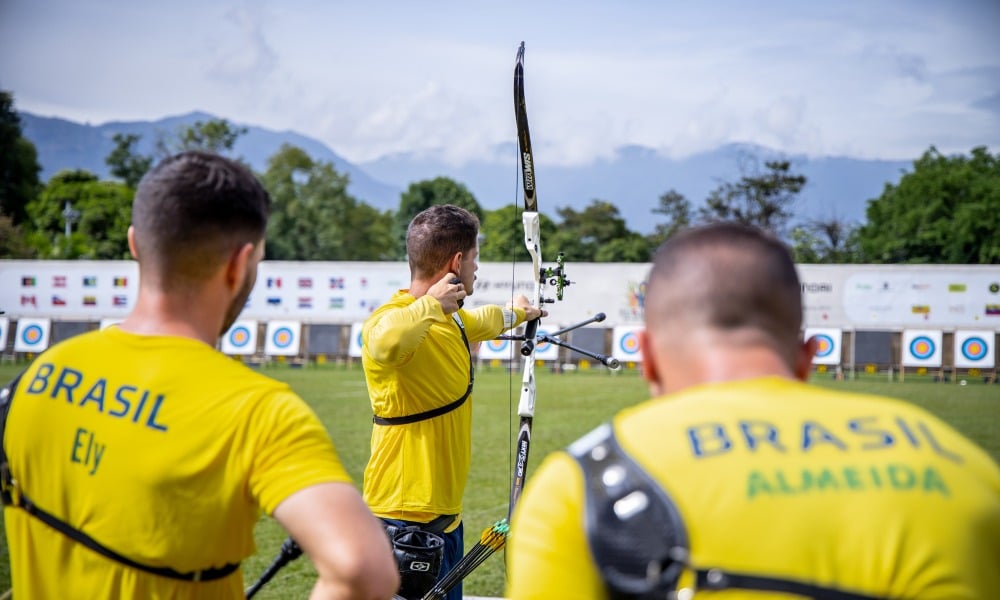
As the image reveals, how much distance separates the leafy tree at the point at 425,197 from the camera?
66.4m

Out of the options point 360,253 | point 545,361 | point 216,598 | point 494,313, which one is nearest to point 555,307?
point 545,361

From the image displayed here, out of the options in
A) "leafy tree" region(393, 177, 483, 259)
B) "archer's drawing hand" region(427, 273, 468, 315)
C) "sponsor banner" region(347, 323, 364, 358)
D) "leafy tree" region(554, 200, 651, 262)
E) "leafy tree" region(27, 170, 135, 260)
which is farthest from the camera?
"leafy tree" region(393, 177, 483, 259)

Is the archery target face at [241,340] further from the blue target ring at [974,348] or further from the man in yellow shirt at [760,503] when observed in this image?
the man in yellow shirt at [760,503]

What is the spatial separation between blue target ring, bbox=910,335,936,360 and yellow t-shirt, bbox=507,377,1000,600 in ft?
85.7

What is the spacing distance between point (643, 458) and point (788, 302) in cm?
Result: 33

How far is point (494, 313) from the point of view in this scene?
14.6 feet

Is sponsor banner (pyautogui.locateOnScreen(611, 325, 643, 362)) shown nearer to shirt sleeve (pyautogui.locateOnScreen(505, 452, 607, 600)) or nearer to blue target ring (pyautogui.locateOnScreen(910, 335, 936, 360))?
blue target ring (pyautogui.locateOnScreen(910, 335, 936, 360))

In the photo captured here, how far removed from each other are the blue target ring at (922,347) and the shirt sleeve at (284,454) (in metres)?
26.2

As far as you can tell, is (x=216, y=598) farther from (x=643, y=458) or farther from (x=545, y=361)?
(x=545, y=361)

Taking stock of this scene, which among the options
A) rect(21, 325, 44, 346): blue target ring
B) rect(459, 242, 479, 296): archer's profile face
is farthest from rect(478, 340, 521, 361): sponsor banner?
rect(459, 242, 479, 296): archer's profile face

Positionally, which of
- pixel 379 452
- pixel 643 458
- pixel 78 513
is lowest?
pixel 379 452

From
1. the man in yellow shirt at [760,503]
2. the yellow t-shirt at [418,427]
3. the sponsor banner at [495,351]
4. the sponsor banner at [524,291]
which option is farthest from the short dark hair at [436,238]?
the sponsor banner at [524,291]

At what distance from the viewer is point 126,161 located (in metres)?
65.8

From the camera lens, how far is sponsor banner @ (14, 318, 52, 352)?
2762cm
